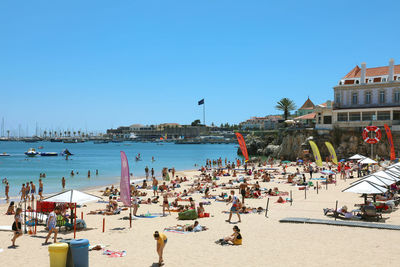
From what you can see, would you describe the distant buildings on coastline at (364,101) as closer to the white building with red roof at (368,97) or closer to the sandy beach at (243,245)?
the white building with red roof at (368,97)

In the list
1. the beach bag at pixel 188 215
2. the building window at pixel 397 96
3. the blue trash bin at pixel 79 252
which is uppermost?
the building window at pixel 397 96

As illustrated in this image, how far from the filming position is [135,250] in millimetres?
10227

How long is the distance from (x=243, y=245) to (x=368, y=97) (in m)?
45.6

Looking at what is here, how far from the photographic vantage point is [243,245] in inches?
412

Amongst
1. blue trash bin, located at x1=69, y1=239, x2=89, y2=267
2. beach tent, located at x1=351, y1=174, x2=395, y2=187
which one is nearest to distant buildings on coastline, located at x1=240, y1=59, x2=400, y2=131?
beach tent, located at x1=351, y1=174, x2=395, y2=187

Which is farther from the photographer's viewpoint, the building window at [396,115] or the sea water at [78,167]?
the building window at [396,115]

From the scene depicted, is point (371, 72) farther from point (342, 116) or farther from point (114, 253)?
point (114, 253)

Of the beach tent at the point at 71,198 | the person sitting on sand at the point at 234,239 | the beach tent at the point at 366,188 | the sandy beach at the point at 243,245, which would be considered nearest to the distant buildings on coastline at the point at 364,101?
the beach tent at the point at 366,188

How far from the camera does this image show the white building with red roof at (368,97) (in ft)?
154

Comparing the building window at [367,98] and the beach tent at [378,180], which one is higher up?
the building window at [367,98]

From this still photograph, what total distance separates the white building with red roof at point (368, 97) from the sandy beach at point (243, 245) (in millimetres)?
35915

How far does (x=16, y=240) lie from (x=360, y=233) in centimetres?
1095

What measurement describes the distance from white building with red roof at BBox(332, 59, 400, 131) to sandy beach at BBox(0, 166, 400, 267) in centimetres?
3592

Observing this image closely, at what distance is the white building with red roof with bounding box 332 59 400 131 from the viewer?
154ft
